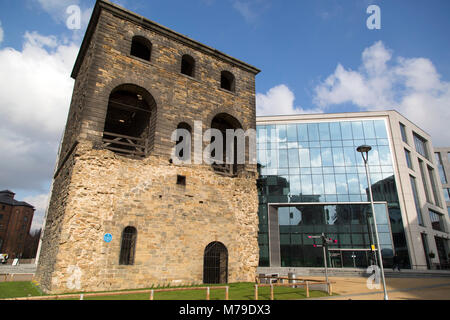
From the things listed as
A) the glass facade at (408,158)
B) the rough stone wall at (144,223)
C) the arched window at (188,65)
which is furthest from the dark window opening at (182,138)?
the glass facade at (408,158)

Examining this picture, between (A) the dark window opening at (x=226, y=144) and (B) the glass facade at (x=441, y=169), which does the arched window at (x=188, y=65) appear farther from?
(B) the glass facade at (x=441, y=169)

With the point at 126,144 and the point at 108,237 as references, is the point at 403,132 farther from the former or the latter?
the point at 108,237

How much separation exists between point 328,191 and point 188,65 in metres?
22.7

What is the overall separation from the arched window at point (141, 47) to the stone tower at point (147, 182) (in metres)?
0.14

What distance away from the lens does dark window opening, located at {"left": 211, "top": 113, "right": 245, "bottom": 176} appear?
18420 millimetres

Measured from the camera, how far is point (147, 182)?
14297mm

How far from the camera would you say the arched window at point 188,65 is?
18.5 metres

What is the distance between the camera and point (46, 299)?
7.57m

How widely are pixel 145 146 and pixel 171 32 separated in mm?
7312

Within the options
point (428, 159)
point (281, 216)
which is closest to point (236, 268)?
point (281, 216)

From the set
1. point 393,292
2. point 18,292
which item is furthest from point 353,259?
point 18,292
